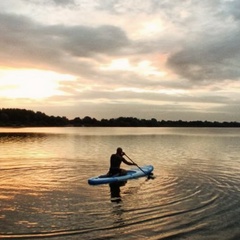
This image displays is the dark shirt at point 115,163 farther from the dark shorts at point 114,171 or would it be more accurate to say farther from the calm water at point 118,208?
the calm water at point 118,208

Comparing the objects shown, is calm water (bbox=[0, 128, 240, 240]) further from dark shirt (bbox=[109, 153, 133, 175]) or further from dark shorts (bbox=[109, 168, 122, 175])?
dark shirt (bbox=[109, 153, 133, 175])

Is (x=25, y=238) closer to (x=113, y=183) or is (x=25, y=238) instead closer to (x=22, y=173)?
(x=113, y=183)

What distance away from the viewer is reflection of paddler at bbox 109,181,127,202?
676 inches

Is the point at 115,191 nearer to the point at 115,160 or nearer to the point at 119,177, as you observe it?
the point at 119,177

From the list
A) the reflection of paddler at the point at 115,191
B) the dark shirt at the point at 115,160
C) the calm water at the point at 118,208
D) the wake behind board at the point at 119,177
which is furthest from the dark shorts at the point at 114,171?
the calm water at the point at 118,208

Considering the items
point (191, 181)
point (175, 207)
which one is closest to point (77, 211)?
point (175, 207)

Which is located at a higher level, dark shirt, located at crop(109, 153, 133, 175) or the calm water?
dark shirt, located at crop(109, 153, 133, 175)

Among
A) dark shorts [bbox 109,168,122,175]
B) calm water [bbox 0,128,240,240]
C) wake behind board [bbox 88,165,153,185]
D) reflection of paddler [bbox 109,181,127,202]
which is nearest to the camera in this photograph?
calm water [bbox 0,128,240,240]

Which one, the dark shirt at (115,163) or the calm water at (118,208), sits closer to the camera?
the calm water at (118,208)

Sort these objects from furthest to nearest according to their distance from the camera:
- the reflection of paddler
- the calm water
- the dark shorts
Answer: the dark shorts → the reflection of paddler → the calm water

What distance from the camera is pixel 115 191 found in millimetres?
19266

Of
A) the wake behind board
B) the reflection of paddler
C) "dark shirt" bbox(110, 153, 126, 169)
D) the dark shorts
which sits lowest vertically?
the reflection of paddler

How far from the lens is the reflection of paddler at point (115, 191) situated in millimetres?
17178

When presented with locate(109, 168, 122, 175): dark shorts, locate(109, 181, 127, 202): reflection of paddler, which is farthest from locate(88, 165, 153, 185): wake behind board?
locate(109, 168, 122, 175): dark shorts
